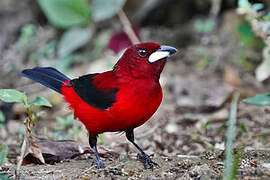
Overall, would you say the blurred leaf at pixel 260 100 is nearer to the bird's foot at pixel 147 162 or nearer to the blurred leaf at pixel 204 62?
the bird's foot at pixel 147 162

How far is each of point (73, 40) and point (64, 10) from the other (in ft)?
1.55

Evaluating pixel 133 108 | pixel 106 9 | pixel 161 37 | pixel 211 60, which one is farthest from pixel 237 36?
pixel 133 108

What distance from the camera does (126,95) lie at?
10.3ft

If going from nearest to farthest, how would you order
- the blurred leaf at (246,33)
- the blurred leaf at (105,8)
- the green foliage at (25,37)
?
the blurred leaf at (246,33)
the green foliage at (25,37)
the blurred leaf at (105,8)

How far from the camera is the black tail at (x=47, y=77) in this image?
389 centimetres

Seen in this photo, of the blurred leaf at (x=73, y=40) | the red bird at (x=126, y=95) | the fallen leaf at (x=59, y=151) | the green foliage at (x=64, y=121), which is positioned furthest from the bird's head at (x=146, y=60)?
the blurred leaf at (x=73, y=40)

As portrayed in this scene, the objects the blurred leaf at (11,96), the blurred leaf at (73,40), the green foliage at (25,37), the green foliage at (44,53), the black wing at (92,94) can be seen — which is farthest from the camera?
the blurred leaf at (73,40)

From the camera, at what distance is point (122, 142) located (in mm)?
4430

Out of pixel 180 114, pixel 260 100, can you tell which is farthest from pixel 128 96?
pixel 180 114

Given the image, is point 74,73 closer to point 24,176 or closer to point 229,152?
point 24,176

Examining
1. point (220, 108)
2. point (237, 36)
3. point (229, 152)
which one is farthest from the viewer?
point (237, 36)

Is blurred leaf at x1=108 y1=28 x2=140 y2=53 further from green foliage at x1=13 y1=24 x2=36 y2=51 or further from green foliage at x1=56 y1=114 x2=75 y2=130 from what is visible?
green foliage at x1=56 y1=114 x2=75 y2=130

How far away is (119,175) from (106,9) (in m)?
4.21

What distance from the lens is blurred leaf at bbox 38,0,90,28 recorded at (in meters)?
6.85
